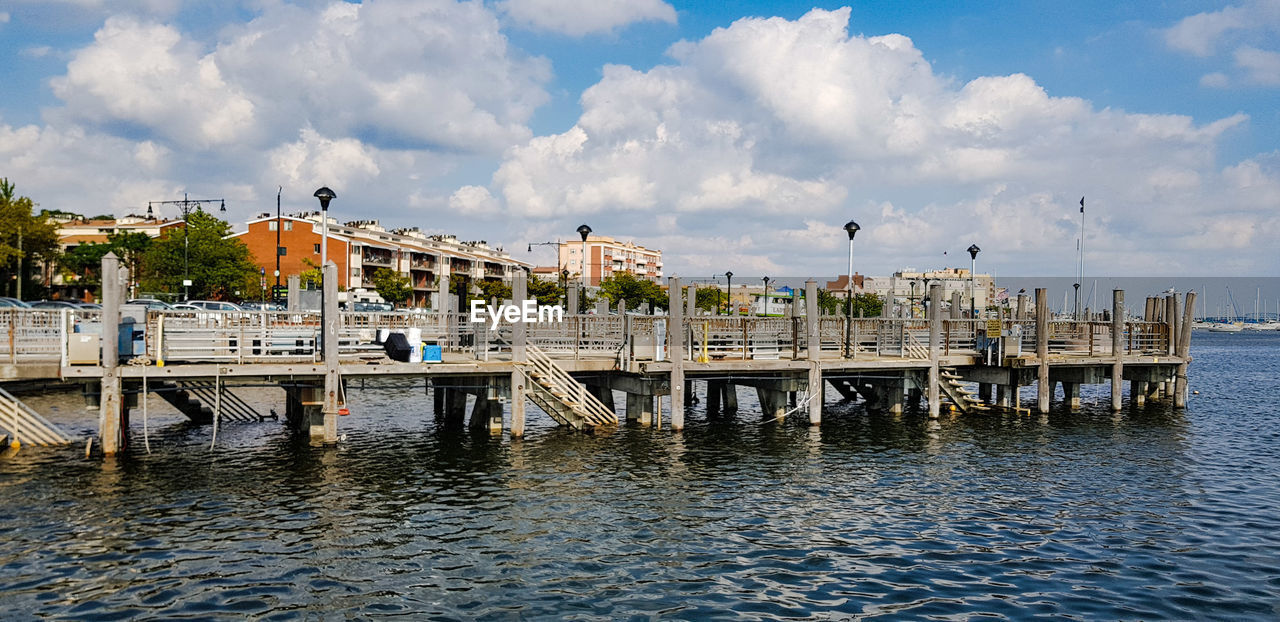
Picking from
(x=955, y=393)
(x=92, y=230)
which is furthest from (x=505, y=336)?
(x=92, y=230)

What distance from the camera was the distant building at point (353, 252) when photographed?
104562mm

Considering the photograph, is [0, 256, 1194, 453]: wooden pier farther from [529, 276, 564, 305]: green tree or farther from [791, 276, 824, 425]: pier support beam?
[529, 276, 564, 305]: green tree

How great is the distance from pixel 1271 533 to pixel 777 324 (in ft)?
66.9

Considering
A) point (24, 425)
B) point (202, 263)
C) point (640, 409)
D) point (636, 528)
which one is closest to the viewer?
point (636, 528)

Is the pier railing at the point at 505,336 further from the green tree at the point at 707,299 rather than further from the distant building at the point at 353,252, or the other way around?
the green tree at the point at 707,299

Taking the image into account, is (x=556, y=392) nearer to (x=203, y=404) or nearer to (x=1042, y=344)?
(x=203, y=404)

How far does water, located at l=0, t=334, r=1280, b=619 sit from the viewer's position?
598 inches

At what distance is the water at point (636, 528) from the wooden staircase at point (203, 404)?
108cm

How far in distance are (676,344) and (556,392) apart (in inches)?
172

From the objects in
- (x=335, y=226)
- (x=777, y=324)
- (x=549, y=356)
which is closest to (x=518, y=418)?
(x=549, y=356)

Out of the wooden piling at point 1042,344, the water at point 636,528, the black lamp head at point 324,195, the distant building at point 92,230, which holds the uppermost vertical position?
the distant building at point 92,230

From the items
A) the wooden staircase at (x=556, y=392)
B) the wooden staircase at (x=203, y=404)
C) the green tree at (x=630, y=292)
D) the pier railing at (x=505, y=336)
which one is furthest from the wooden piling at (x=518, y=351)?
the green tree at (x=630, y=292)

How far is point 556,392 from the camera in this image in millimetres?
29938

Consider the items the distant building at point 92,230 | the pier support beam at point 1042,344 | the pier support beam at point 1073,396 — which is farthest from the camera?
the distant building at point 92,230
